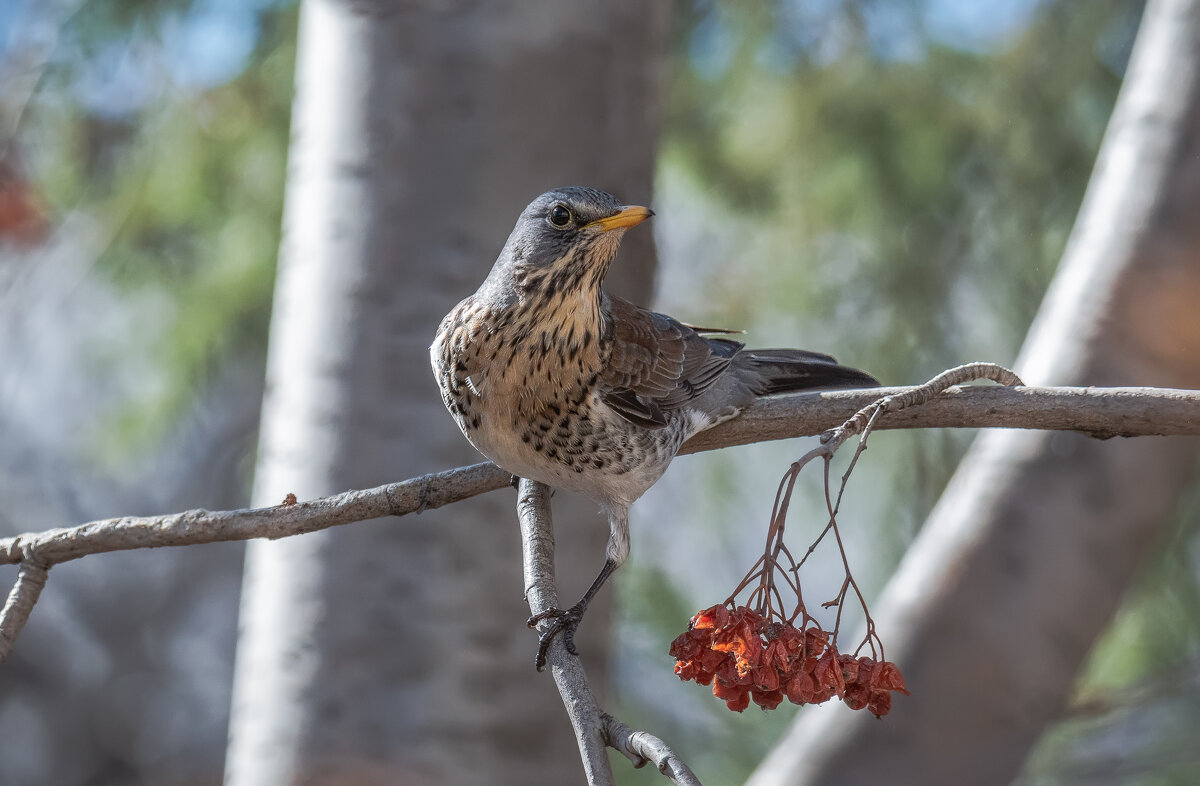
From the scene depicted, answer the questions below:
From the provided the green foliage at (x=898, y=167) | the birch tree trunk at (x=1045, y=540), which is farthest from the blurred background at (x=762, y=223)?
the birch tree trunk at (x=1045, y=540)

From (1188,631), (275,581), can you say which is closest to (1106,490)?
(1188,631)

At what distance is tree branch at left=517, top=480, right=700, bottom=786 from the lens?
1259 millimetres

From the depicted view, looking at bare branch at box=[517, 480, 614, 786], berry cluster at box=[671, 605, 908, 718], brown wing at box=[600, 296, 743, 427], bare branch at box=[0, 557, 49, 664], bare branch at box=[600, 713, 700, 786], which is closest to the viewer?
bare branch at box=[600, 713, 700, 786]

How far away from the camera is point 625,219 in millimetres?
1972

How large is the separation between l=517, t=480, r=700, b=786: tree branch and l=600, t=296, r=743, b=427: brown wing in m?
0.25

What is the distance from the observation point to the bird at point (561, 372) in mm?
1987

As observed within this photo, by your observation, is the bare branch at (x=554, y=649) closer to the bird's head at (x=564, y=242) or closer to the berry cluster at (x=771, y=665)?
the berry cluster at (x=771, y=665)

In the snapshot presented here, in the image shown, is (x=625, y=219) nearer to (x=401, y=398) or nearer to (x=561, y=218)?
(x=561, y=218)

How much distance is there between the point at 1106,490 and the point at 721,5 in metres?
2.35

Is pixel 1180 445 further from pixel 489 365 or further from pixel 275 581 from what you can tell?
pixel 275 581

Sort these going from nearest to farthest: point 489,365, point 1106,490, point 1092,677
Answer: point 489,365
point 1106,490
point 1092,677

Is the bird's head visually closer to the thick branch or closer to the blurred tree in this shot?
the thick branch

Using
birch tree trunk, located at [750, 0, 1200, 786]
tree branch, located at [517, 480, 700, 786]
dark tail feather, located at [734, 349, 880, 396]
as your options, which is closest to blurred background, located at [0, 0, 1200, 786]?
birch tree trunk, located at [750, 0, 1200, 786]

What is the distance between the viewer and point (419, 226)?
2617 mm
